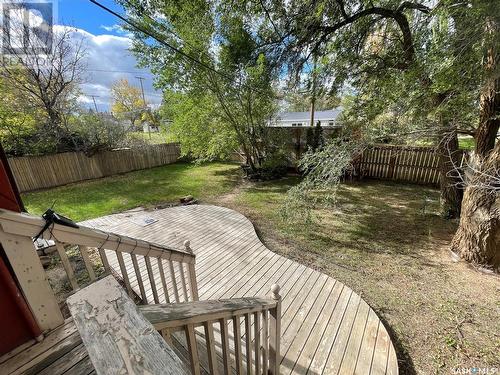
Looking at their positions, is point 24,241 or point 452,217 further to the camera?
point 452,217

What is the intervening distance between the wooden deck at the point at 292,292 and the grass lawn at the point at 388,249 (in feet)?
0.97

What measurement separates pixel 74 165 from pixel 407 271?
1117cm

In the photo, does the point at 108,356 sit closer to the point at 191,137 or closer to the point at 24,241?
the point at 24,241

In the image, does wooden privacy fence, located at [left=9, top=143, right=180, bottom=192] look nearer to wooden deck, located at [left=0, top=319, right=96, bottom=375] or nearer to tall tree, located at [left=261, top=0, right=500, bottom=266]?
wooden deck, located at [left=0, top=319, right=96, bottom=375]

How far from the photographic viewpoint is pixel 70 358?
1.10 metres

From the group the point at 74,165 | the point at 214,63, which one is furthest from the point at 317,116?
the point at 74,165

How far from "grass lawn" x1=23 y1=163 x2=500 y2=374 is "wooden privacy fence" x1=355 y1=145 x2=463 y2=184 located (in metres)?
0.52

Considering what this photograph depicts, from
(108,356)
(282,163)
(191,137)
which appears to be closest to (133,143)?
(191,137)

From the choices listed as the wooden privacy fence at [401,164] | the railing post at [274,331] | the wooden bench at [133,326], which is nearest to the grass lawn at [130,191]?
the wooden privacy fence at [401,164]

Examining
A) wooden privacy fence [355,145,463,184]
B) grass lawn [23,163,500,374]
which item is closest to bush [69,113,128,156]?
grass lawn [23,163,500,374]

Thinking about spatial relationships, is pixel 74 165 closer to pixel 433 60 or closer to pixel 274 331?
pixel 274 331

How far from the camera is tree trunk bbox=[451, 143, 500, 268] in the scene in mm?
3332

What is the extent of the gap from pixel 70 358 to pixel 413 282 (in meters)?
4.07

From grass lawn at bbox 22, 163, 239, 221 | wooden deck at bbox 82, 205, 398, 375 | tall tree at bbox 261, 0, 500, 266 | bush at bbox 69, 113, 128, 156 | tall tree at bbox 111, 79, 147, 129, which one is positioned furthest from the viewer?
tall tree at bbox 111, 79, 147, 129
